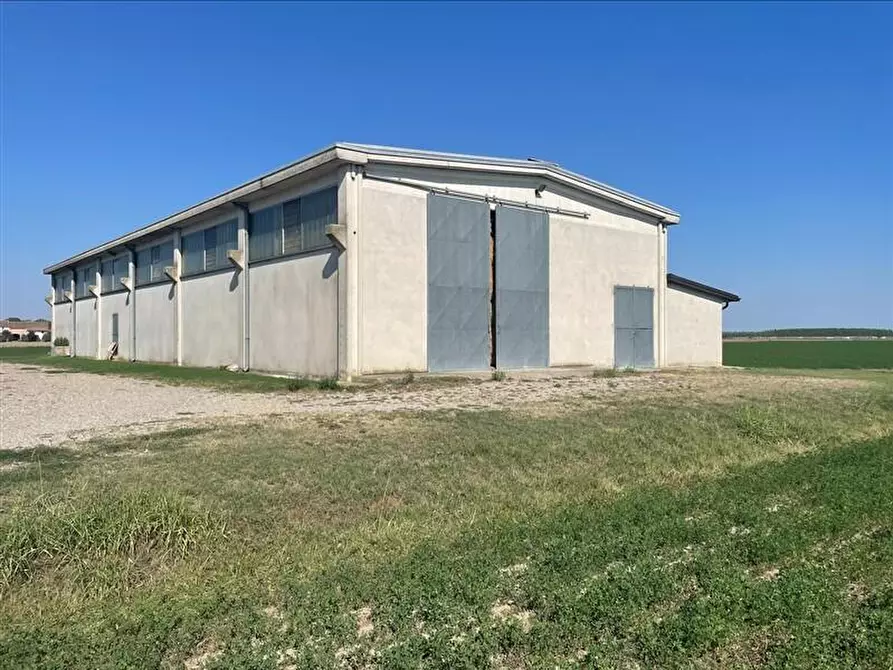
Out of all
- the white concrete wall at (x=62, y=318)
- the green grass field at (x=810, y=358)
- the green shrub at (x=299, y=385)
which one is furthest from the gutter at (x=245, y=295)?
the white concrete wall at (x=62, y=318)

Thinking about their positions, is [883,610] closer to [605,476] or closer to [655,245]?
[605,476]

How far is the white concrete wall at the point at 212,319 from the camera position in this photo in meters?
23.5

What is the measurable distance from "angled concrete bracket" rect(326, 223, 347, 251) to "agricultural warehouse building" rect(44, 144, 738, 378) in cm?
4

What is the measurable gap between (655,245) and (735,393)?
12.8 metres

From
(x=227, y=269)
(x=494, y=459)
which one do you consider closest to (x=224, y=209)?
(x=227, y=269)

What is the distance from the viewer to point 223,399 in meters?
14.5

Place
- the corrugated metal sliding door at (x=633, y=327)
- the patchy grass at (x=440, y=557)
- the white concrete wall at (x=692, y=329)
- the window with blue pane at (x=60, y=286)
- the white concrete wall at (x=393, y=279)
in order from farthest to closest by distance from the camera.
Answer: the window with blue pane at (x=60, y=286), the white concrete wall at (x=692, y=329), the corrugated metal sliding door at (x=633, y=327), the white concrete wall at (x=393, y=279), the patchy grass at (x=440, y=557)

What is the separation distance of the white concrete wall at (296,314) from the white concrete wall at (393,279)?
926 millimetres

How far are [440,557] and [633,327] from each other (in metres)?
22.4

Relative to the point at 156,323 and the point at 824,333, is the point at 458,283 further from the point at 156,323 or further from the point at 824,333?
the point at 824,333

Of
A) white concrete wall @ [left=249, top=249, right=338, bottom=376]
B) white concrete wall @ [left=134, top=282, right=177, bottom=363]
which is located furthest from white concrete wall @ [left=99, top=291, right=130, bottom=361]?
white concrete wall @ [left=249, top=249, right=338, bottom=376]

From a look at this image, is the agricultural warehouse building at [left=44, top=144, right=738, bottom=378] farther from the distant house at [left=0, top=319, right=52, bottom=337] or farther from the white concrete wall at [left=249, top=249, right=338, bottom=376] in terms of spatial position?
the distant house at [left=0, top=319, right=52, bottom=337]

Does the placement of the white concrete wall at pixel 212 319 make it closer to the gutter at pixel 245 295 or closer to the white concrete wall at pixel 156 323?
the gutter at pixel 245 295

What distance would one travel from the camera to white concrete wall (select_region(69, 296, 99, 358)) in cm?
3906
